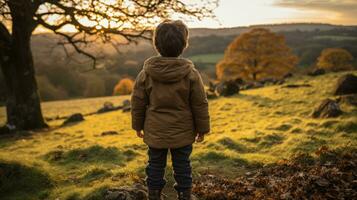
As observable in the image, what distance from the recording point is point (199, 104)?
18.5 feet

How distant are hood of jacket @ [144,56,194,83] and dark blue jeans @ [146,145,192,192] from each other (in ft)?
3.69

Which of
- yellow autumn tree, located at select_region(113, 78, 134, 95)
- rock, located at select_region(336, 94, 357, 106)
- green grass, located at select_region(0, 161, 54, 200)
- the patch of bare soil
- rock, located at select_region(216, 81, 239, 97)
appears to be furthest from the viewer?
yellow autumn tree, located at select_region(113, 78, 134, 95)

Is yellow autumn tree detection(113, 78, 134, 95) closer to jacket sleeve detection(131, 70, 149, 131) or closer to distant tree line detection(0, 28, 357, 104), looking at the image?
distant tree line detection(0, 28, 357, 104)

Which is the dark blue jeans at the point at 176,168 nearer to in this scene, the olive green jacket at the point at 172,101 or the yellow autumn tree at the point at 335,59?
the olive green jacket at the point at 172,101

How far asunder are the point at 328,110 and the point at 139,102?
1103 centimetres

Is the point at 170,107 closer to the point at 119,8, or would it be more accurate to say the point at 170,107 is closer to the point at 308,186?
the point at 308,186

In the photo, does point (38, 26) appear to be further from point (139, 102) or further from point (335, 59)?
point (335, 59)

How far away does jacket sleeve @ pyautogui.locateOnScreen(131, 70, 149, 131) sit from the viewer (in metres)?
5.75

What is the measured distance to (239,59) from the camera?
4816 cm

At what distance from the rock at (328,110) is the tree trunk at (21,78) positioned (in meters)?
14.1

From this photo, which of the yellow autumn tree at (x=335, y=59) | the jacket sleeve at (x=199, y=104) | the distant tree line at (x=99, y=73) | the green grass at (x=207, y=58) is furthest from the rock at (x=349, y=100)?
the green grass at (x=207, y=58)

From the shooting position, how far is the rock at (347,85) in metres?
17.8

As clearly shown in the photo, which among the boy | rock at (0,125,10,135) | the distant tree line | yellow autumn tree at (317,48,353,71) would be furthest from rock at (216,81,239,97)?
yellow autumn tree at (317,48,353,71)

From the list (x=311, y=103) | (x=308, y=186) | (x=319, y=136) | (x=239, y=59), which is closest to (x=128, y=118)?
(x=311, y=103)
